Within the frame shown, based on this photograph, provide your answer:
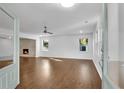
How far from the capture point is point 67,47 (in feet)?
34.4

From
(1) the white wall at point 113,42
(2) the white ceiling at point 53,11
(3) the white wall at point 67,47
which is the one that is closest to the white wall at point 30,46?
(3) the white wall at point 67,47

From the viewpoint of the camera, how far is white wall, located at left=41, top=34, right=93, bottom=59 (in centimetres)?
962

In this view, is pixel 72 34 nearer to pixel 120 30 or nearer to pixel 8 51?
pixel 8 51

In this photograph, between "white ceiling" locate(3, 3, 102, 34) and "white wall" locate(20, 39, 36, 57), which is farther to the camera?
"white wall" locate(20, 39, 36, 57)

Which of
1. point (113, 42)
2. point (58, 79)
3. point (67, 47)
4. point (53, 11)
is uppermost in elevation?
point (53, 11)

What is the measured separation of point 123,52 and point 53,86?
2297mm

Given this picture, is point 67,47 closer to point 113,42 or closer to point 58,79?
point 58,79

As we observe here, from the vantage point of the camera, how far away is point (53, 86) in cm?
310

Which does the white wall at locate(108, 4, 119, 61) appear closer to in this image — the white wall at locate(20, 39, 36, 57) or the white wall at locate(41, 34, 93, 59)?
the white wall at locate(41, 34, 93, 59)

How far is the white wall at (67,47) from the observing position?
9.62 meters

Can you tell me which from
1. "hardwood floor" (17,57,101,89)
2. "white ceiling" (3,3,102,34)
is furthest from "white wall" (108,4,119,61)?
"white ceiling" (3,3,102,34)

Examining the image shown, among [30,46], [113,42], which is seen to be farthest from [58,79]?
[30,46]

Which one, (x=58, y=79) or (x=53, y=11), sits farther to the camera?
(x=53, y=11)
